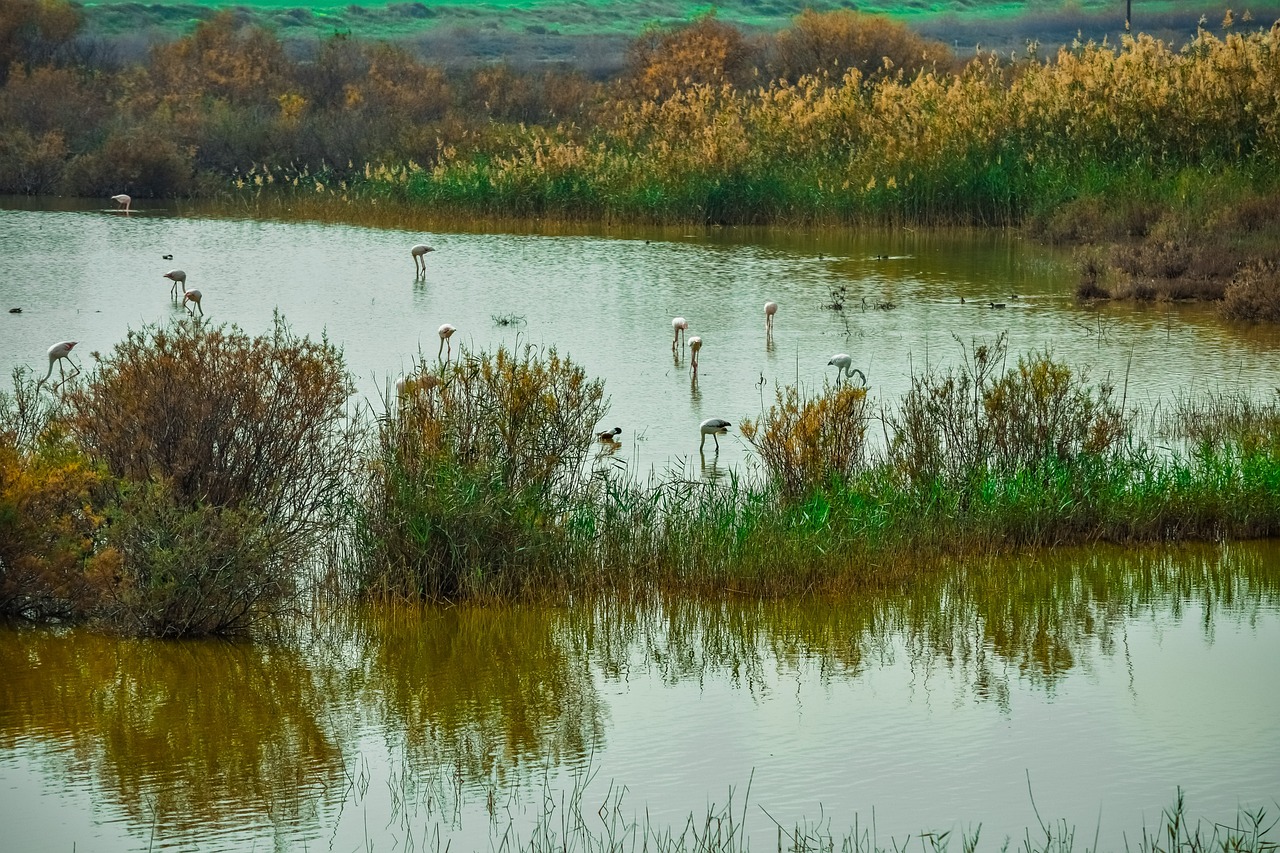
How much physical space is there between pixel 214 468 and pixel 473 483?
140 centimetres

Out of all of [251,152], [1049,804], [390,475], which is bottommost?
[1049,804]

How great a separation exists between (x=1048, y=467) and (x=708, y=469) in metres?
2.36

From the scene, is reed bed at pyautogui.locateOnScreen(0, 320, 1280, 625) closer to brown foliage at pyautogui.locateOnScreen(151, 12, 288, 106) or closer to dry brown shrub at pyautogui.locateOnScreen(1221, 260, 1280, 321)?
dry brown shrub at pyautogui.locateOnScreen(1221, 260, 1280, 321)

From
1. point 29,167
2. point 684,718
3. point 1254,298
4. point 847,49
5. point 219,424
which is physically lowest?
point 684,718

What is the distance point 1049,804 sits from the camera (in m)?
6.30

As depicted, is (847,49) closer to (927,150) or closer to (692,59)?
(692,59)

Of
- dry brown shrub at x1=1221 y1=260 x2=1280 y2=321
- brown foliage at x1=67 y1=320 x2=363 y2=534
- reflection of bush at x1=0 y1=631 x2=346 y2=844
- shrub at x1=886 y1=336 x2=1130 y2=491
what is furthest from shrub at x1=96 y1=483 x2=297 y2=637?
dry brown shrub at x1=1221 y1=260 x2=1280 y2=321

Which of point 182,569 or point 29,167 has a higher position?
point 29,167

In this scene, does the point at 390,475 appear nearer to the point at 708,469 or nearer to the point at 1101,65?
the point at 708,469

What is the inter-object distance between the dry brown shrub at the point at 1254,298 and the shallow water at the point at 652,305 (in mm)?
368

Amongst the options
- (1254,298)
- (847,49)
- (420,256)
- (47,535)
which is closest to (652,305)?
(420,256)

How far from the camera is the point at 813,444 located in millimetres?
10062

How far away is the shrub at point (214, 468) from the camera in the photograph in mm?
7871

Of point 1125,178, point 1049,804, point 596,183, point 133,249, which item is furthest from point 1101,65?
point 1049,804
